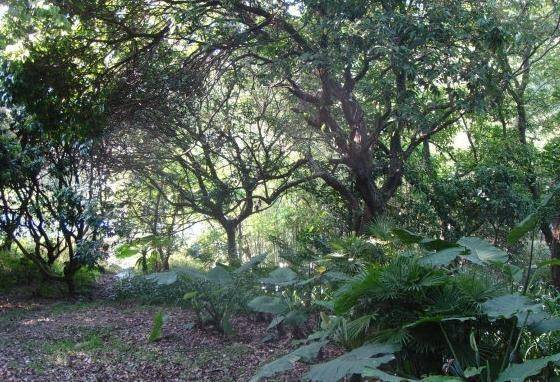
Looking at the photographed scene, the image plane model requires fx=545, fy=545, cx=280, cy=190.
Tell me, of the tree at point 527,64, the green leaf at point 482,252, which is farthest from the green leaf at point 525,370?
the tree at point 527,64

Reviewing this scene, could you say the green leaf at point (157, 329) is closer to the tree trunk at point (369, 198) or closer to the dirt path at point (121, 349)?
the dirt path at point (121, 349)

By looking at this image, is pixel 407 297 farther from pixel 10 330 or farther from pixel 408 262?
pixel 10 330

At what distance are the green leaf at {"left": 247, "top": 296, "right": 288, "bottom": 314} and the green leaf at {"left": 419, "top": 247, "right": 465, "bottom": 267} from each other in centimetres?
177

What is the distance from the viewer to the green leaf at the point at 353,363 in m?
3.17

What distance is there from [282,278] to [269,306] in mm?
331

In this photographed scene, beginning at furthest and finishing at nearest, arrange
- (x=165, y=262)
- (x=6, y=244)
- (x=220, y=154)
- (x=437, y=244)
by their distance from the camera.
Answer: (x=165, y=262)
(x=220, y=154)
(x=6, y=244)
(x=437, y=244)

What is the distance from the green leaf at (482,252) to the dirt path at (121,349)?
1.94 meters

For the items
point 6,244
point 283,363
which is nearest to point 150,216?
point 6,244

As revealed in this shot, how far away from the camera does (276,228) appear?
523 inches

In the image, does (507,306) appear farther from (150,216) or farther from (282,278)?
(150,216)

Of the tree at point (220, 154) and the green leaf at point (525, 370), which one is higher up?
the tree at point (220, 154)

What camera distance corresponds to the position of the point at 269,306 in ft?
17.2

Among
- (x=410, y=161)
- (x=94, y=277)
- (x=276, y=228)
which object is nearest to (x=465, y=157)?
(x=410, y=161)

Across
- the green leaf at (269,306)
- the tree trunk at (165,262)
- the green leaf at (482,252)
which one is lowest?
the green leaf at (269,306)
